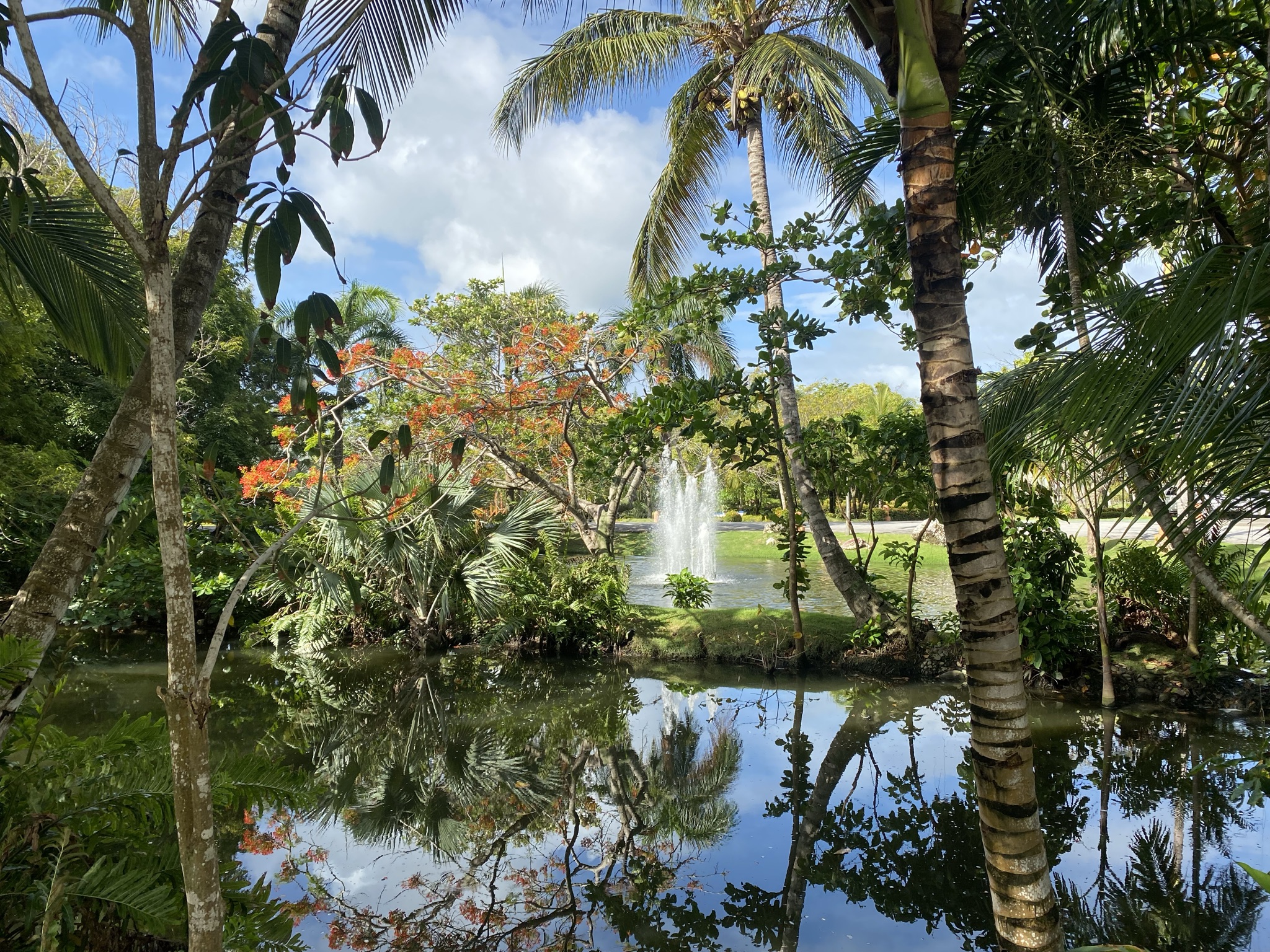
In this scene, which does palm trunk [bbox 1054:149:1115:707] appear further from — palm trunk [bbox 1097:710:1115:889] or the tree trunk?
the tree trunk

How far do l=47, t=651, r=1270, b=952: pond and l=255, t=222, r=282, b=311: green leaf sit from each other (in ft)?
7.13

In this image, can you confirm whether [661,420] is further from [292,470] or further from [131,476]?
[292,470]

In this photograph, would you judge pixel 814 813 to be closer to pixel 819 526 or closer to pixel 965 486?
pixel 965 486

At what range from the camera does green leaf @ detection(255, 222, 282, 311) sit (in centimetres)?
197

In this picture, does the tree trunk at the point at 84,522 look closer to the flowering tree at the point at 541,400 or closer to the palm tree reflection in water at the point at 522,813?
the palm tree reflection in water at the point at 522,813

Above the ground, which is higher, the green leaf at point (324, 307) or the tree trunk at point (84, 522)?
the green leaf at point (324, 307)

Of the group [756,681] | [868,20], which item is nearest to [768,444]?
[756,681]

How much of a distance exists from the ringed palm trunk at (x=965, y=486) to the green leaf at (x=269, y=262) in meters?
2.00

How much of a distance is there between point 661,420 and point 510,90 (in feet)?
20.6

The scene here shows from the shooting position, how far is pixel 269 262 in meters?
2.00

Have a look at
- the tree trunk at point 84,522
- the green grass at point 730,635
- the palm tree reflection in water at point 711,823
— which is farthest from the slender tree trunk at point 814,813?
the tree trunk at point 84,522

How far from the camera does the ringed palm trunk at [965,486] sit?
94.4 inches

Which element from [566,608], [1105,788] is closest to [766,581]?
[566,608]

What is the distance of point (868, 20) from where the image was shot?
9.00 ft
